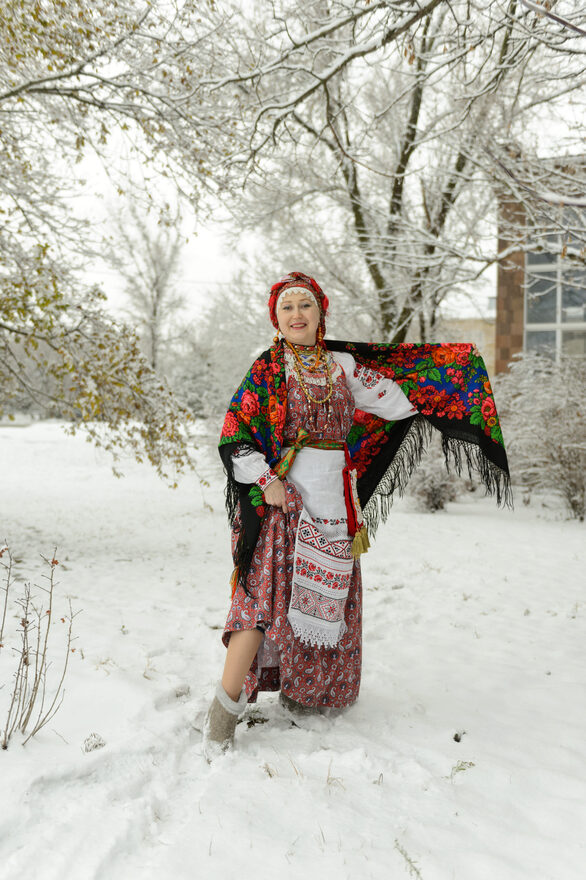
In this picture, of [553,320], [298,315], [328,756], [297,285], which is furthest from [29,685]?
[553,320]

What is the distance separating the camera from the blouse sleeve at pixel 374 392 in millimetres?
2998

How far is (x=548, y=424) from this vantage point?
9148 millimetres

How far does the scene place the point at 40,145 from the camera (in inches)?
262

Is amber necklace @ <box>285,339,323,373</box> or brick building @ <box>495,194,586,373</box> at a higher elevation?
brick building @ <box>495,194,586,373</box>

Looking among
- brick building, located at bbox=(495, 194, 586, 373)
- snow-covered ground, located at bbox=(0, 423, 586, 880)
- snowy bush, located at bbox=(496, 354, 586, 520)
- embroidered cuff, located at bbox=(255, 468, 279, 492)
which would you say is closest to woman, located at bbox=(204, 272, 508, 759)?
embroidered cuff, located at bbox=(255, 468, 279, 492)

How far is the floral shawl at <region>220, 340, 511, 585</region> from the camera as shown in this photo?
8.93 feet

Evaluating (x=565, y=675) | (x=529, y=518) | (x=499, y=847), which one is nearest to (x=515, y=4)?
(x=565, y=675)

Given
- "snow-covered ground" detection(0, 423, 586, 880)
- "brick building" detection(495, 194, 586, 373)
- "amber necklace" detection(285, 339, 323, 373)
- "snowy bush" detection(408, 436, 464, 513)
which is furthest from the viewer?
"brick building" detection(495, 194, 586, 373)

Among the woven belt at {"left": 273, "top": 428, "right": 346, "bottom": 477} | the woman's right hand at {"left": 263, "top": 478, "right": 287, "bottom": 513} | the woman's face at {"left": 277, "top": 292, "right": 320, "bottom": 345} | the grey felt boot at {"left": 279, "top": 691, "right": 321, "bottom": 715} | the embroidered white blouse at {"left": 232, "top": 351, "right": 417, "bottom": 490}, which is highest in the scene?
the woman's face at {"left": 277, "top": 292, "right": 320, "bottom": 345}

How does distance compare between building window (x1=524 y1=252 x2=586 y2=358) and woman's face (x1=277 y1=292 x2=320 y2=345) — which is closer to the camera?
woman's face (x1=277 y1=292 x2=320 y2=345)

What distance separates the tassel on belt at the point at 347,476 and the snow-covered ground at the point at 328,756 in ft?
2.66

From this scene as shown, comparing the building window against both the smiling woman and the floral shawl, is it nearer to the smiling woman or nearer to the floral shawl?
the floral shawl

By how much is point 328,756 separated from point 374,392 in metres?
1.55

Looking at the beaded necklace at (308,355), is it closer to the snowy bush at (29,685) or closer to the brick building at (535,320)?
the snowy bush at (29,685)
